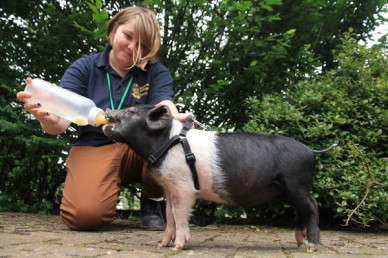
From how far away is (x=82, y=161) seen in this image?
392 centimetres

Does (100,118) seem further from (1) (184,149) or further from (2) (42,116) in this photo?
(1) (184,149)

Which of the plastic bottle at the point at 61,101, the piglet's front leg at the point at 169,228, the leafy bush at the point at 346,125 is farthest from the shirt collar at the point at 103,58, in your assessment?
the piglet's front leg at the point at 169,228

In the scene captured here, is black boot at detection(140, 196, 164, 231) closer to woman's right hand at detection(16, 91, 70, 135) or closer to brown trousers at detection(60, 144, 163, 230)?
brown trousers at detection(60, 144, 163, 230)

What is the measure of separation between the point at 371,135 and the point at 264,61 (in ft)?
4.55

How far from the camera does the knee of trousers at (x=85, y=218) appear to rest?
361 cm

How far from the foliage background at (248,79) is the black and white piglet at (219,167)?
4.23ft

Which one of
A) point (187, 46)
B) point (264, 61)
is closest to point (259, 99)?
point (264, 61)

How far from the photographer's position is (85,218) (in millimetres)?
3605

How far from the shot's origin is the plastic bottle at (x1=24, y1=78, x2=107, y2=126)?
3.25 m

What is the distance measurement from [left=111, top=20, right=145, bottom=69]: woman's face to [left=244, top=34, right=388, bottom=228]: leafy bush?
4.72ft

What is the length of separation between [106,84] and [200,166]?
166 cm

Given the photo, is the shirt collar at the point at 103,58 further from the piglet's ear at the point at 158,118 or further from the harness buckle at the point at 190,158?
the harness buckle at the point at 190,158

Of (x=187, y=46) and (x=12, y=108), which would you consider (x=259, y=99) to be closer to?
(x=187, y=46)

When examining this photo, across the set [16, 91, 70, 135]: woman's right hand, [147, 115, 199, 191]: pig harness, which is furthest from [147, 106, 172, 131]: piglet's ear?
[16, 91, 70, 135]: woman's right hand
